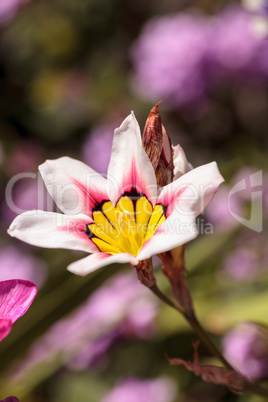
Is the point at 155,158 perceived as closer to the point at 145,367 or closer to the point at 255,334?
the point at 255,334

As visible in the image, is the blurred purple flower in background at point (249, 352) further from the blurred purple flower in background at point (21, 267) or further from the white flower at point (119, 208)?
the blurred purple flower in background at point (21, 267)

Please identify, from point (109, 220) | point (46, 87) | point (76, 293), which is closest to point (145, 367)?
point (76, 293)

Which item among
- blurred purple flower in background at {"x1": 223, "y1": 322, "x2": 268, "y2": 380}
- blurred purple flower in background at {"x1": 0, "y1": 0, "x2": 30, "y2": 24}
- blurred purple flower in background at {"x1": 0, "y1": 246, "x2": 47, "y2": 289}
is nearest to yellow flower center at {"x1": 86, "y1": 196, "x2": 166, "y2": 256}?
blurred purple flower in background at {"x1": 223, "y1": 322, "x2": 268, "y2": 380}

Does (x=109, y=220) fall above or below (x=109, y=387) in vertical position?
above

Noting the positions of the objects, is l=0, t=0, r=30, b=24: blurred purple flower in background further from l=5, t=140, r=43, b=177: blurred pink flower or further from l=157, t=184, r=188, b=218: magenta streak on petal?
l=157, t=184, r=188, b=218: magenta streak on petal

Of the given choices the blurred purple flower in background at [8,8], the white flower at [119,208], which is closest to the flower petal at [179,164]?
the white flower at [119,208]

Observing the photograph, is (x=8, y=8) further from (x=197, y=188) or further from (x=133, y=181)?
(x=197, y=188)
